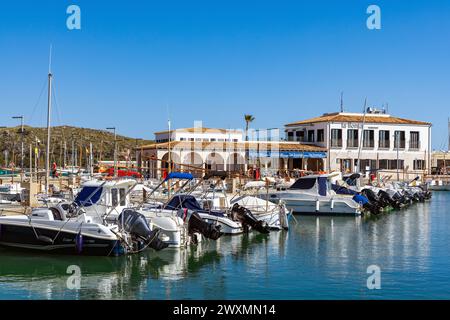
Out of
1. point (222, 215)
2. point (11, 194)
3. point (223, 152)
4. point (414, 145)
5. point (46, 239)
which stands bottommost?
point (46, 239)

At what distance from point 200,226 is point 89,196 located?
505 centimetres

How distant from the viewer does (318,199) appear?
4456cm

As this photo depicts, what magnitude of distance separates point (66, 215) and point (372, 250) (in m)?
13.5

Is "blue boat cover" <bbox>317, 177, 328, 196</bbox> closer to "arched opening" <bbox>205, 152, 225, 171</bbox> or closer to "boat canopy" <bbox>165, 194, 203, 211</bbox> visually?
"boat canopy" <bbox>165, 194, 203, 211</bbox>

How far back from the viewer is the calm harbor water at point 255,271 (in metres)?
20.3

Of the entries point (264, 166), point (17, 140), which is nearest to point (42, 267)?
point (264, 166)

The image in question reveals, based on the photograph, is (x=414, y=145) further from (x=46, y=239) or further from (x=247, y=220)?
(x=46, y=239)

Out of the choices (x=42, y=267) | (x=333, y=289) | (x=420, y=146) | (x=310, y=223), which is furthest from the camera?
(x=420, y=146)

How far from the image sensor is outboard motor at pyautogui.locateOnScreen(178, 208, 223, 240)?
1127 inches

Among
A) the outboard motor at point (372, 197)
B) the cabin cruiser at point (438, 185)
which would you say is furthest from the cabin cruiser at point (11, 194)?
the cabin cruiser at point (438, 185)

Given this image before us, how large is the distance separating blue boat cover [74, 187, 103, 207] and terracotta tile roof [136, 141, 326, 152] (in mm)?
38452

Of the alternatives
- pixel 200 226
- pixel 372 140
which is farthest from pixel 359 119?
pixel 200 226
